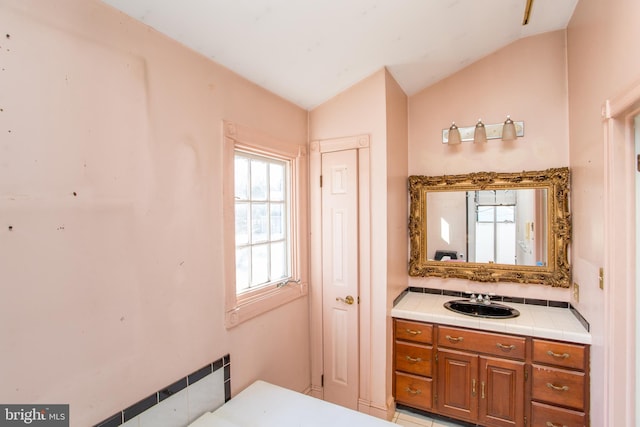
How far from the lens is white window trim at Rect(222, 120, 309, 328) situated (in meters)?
1.79

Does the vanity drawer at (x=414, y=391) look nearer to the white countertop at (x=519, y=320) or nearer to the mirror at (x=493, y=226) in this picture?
the white countertop at (x=519, y=320)

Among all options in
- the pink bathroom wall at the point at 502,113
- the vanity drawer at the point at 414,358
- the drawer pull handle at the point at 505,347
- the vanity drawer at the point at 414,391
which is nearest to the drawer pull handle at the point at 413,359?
the vanity drawer at the point at 414,358

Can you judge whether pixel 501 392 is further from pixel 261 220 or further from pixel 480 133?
pixel 261 220

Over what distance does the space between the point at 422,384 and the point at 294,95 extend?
2.36 meters

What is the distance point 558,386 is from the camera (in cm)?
204

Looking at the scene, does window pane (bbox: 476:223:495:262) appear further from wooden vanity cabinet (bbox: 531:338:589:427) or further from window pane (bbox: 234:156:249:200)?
window pane (bbox: 234:156:249:200)

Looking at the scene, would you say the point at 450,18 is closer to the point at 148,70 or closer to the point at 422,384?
the point at 148,70

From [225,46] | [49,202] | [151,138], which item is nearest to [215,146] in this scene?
[151,138]

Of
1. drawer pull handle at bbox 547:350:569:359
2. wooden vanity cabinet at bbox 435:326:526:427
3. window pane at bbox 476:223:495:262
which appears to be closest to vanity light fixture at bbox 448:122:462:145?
window pane at bbox 476:223:495:262

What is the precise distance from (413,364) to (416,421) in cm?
42

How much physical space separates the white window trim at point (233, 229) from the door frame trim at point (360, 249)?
9cm

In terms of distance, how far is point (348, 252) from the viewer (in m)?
2.41

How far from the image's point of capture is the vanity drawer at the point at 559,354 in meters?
1.98

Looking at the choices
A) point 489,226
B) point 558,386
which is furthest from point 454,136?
point 558,386
